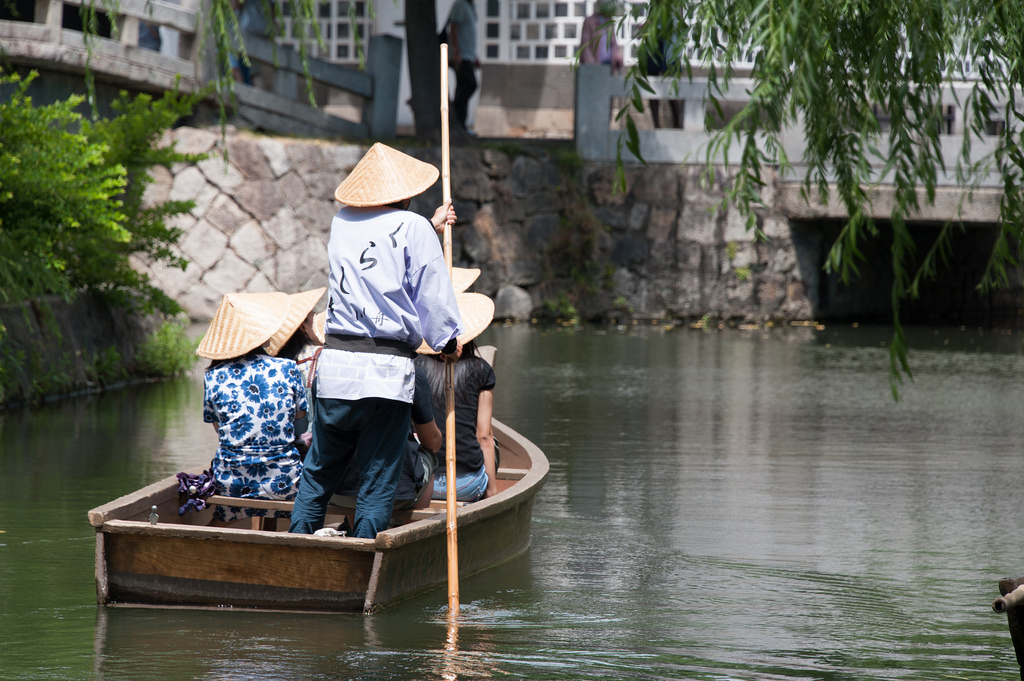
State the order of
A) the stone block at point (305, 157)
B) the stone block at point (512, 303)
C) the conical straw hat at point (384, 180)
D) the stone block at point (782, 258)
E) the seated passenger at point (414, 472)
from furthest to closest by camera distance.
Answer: the stone block at point (782, 258) → the stone block at point (512, 303) → the stone block at point (305, 157) → the seated passenger at point (414, 472) → the conical straw hat at point (384, 180)

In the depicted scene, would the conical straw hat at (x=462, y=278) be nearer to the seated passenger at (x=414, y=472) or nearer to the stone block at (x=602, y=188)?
the seated passenger at (x=414, y=472)

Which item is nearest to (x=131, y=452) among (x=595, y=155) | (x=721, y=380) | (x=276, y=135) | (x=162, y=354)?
(x=162, y=354)

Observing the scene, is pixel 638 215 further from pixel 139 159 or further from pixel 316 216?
pixel 139 159

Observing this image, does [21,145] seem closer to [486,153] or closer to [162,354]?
[162,354]

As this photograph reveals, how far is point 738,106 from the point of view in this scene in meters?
17.1

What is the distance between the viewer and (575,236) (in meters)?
16.8

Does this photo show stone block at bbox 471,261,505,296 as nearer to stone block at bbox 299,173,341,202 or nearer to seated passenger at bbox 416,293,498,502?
stone block at bbox 299,173,341,202

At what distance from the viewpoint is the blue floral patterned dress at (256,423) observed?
497 centimetres

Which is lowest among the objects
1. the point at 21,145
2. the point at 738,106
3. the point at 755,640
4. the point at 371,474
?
the point at 755,640

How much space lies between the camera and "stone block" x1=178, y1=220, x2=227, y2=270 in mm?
15188

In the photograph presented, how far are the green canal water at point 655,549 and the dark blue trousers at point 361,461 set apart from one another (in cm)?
40

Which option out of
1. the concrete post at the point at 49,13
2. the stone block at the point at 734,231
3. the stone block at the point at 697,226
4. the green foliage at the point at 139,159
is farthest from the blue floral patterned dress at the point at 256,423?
the stone block at the point at 734,231

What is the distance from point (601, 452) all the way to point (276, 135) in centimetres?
932

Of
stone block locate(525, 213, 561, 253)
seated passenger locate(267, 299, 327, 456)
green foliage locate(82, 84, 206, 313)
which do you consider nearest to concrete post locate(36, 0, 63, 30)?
green foliage locate(82, 84, 206, 313)
